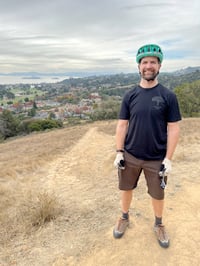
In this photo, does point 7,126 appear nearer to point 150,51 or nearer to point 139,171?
point 139,171

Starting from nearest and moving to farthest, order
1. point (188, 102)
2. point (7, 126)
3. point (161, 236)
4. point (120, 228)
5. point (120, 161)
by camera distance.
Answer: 1. point (120, 161)
2. point (161, 236)
3. point (120, 228)
4. point (188, 102)
5. point (7, 126)

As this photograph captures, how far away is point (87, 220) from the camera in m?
3.22

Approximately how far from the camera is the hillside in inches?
100

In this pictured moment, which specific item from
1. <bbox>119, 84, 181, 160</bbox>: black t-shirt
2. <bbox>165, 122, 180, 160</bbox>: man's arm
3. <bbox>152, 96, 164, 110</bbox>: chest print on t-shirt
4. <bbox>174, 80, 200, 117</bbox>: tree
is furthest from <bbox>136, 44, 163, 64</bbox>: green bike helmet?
<bbox>174, 80, 200, 117</bbox>: tree

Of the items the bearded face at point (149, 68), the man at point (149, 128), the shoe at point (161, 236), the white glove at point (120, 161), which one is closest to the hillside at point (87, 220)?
the shoe at point (161, 236)

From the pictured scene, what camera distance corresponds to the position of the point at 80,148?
726 cm

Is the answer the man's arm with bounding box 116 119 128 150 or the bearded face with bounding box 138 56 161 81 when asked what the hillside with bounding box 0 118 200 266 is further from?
the bearded face with bounding box 138 56 161 81

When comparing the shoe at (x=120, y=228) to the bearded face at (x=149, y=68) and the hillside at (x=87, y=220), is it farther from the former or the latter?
the bearded face at (x=149, y=68)

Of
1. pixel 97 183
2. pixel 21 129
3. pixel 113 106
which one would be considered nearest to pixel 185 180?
pixel 97 183

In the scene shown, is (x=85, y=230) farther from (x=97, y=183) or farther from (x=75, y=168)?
(x=75, y=168)

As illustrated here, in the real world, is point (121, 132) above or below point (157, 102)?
below

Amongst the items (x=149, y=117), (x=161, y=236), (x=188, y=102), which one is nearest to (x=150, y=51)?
(x=149, y=117)

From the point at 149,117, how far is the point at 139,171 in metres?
0.58

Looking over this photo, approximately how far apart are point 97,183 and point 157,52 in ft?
9.41
